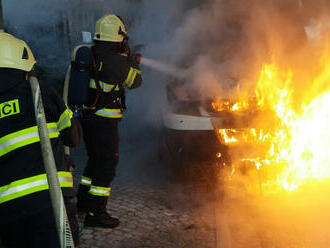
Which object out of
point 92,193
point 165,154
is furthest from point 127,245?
point 165,154

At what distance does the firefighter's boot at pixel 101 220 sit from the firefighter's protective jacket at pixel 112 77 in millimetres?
1035

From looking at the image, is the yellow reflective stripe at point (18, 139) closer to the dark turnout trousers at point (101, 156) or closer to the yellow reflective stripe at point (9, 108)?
the yellow reflective stripe at point (9, 108)

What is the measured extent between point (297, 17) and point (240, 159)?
11.3 feet

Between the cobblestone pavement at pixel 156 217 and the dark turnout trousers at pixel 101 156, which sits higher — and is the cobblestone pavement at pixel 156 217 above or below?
below

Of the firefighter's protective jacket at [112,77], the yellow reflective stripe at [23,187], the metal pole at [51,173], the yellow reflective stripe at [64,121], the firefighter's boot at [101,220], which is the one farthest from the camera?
the firefighter's boot at [101,220]

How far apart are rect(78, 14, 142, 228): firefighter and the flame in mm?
1426

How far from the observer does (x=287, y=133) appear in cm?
578

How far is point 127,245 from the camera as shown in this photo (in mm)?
4387

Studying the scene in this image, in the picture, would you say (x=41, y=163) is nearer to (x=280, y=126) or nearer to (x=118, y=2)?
(x=280, y=126)

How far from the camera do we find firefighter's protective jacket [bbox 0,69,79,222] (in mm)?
2784

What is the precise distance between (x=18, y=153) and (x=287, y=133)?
12.6 ft

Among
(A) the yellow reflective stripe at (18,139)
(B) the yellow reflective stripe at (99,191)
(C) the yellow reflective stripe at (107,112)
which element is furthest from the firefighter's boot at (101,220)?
(A) the yellow reflective stripe at (18,139)

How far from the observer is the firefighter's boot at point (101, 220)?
15.7 feet

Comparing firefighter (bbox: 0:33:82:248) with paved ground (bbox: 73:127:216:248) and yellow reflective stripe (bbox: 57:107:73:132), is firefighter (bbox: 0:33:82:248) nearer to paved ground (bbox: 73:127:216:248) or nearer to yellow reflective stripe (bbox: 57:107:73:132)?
yellow reflective stripe (bbox: 57:107:73:132)
